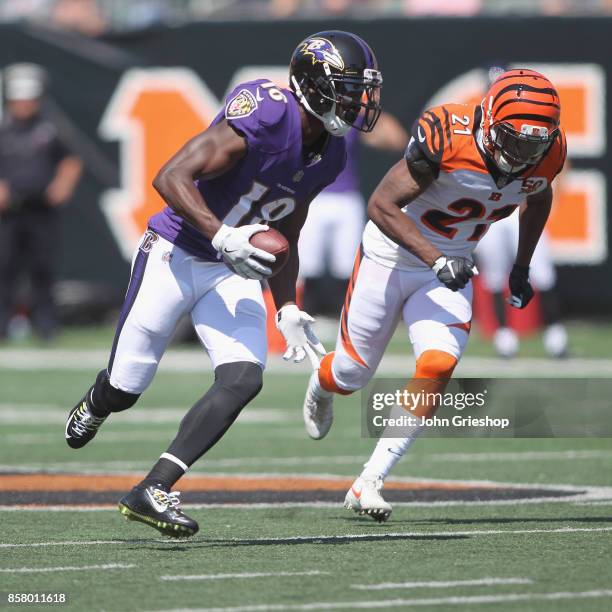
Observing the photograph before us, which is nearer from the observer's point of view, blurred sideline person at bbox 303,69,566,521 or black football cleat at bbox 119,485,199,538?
black football cleat at bbox 119,485,199,538

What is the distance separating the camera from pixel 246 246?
557 centimetres

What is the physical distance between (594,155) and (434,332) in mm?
9254

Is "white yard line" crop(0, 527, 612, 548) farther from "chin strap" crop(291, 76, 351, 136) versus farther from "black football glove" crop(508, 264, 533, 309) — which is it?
"chin strap" crop(291, 76, 351, 136)

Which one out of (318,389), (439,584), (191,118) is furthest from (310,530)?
(191,118)

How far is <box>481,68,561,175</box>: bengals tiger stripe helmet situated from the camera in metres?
6.14

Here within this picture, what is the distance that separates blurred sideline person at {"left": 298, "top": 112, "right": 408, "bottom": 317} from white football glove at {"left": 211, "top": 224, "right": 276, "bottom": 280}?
8.36m

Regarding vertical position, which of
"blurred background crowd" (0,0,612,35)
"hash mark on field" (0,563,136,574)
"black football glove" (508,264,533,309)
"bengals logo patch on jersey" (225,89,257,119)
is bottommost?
"hash mark on field" (0,563,136,574)

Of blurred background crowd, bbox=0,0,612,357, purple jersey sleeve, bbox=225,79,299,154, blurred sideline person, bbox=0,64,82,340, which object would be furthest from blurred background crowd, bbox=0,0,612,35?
purple jersey sleeve, bbox=225,79,299,154

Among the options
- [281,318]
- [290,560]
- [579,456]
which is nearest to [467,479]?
[579,456]

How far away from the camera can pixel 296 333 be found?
6.13 m

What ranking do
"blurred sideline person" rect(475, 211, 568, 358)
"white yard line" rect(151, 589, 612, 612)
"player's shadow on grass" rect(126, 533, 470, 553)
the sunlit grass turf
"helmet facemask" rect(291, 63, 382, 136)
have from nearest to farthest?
"white yard line" rect(151, 589, 612, 612) < the sunlit grass turf < "player's shadow on grass" rect(126, 533, 470, 553) < "helmet facemask" rect(291, 63, 382, 136) < "blurred sideline person" rect(475, 211, 568, 358)

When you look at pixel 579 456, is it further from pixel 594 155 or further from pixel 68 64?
pixel 68 64

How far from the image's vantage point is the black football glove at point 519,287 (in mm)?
6766

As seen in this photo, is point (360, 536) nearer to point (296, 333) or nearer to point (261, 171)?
point (296, 333)
